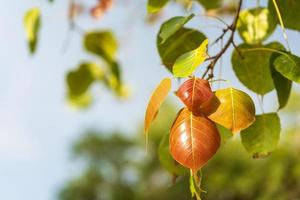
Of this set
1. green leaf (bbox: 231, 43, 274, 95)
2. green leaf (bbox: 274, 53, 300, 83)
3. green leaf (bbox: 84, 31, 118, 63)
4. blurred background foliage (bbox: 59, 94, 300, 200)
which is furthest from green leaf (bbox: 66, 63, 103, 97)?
blurred background foliage (bbox: 59, 94, 300, 200)

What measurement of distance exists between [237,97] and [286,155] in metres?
5.10

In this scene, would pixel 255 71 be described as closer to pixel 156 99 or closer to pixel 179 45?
pixel 179 45

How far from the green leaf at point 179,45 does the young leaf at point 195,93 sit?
195mm

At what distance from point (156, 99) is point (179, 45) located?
196 mm

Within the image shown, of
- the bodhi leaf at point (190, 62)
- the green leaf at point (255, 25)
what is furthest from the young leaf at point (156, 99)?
the green leaf at point (255, 25)

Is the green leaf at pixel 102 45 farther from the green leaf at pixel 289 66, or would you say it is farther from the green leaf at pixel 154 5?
the green leaf at pixel 289 66

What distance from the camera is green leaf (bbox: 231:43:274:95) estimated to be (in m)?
0.65

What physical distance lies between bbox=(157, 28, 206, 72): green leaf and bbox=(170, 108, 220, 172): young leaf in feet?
0.68

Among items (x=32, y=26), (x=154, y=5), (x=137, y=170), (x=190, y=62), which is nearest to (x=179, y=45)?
(x=154, y=5)

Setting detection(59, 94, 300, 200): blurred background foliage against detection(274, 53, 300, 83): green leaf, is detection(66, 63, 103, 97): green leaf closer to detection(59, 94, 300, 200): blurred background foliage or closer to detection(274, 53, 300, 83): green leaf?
detection(274, 53, 300, 83): green leaf

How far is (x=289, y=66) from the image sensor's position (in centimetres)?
53

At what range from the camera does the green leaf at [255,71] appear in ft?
2.14

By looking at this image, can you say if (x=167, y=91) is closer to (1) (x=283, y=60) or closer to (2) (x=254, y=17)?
(1) (x=283, y=60)

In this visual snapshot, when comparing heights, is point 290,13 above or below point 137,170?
above
